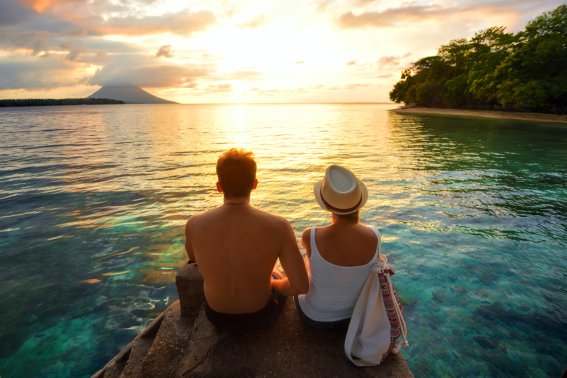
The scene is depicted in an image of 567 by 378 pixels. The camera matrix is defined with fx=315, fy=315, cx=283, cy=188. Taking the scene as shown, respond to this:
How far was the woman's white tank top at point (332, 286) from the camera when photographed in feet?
9.29

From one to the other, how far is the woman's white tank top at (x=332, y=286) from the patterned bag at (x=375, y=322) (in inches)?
4.0

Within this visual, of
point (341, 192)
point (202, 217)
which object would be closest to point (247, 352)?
point (202, 217)

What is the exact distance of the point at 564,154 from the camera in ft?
68.5

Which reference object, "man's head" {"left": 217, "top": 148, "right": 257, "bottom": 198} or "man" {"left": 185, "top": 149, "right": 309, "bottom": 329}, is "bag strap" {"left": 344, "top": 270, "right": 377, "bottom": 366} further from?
"man's head" {"left": 217, "top": 148, "right": 257, "bottom": 198}

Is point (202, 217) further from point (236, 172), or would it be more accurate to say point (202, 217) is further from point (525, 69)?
point (525, 69)

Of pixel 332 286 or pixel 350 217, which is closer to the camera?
pixel 350 217

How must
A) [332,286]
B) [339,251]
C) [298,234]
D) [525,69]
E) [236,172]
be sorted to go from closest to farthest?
[236,172] < [339,251] < [332,286] < [298,234] < [525,69]

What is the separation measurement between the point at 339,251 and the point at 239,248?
0.89 meters

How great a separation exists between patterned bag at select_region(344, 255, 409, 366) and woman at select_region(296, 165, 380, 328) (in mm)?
108

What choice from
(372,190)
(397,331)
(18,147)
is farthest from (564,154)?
(18,147)

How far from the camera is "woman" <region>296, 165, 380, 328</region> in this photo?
2779 mm

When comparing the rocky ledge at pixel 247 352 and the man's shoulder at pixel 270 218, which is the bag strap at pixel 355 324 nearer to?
the rocky ledge at pixel 247 352

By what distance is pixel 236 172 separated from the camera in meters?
2.60

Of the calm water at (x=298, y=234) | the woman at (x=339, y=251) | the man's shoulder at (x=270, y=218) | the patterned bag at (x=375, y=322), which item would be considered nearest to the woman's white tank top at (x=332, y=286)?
the woman at (x=339, y=251)
